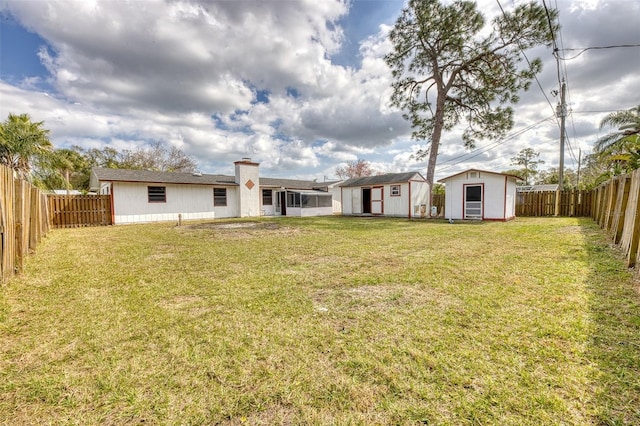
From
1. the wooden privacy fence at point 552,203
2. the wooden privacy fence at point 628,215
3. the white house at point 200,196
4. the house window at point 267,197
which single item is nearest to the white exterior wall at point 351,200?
the white house at point 200,196

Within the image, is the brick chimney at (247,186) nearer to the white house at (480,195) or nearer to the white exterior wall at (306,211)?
the white exterior wall at (306,211)

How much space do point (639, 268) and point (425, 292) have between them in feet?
10.7

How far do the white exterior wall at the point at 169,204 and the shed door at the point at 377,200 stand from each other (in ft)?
32.6

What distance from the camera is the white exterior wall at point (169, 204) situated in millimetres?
15227

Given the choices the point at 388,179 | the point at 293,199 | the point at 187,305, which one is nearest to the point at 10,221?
the point at 187,305

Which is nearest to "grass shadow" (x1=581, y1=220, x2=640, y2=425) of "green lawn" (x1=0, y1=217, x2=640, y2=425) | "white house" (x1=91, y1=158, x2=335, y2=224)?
"green lawn" (x1=0, y1=217, x2=640, y2=425)

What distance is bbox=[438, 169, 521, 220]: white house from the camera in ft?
46.3

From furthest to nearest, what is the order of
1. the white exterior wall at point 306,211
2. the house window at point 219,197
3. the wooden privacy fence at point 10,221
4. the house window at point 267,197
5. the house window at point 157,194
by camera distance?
the house window at point 267,197, the white exterior wall at point 306,211, the house window at point 219,197, the house window at point 157,194, the wooden privacy fence at point 10,221

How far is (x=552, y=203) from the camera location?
16.5 metres

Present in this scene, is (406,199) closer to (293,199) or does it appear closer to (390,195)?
(390,195)

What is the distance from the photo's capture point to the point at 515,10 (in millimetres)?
14984

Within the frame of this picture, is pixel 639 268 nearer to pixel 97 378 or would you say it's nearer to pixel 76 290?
pixel 97 378

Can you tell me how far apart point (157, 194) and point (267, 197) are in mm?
7801

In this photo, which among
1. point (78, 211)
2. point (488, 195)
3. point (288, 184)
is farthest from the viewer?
point (288, 184)
